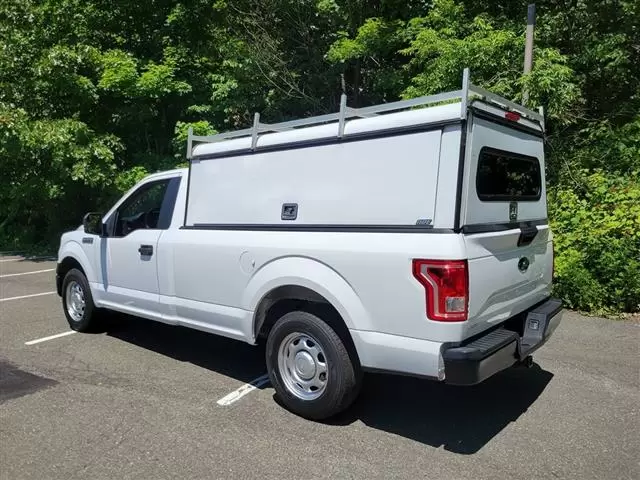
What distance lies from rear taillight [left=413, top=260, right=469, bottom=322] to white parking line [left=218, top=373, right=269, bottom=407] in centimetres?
191

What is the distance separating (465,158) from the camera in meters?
3.33

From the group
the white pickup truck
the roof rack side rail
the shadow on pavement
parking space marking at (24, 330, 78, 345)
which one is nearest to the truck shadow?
the shadow on pavement

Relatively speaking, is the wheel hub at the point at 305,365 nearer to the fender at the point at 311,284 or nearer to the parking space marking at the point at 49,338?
the fender at the point at 311,284

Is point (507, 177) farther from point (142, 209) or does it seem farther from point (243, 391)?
point (142, 209)

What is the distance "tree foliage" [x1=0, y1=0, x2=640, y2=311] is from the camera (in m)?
8.94

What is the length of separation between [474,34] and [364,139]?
6650mm

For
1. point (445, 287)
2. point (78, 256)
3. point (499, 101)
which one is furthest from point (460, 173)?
point (78, 256)

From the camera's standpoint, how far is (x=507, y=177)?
4000 mm

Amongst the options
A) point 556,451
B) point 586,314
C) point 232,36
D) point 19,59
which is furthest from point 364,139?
point 19,59

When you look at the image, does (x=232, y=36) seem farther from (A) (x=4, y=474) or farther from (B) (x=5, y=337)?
(A) (x=4, y=474)

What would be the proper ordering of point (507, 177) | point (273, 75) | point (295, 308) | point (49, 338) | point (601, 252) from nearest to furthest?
point (507, 177) < point (295, 308) < point (49, 338) < point (601, 252) < point (273, 75)

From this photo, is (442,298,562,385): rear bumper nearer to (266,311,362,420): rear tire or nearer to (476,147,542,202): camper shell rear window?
(266,311,362,420): rear tire

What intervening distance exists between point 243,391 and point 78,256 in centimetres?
282

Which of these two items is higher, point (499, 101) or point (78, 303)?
point (499, 101)
